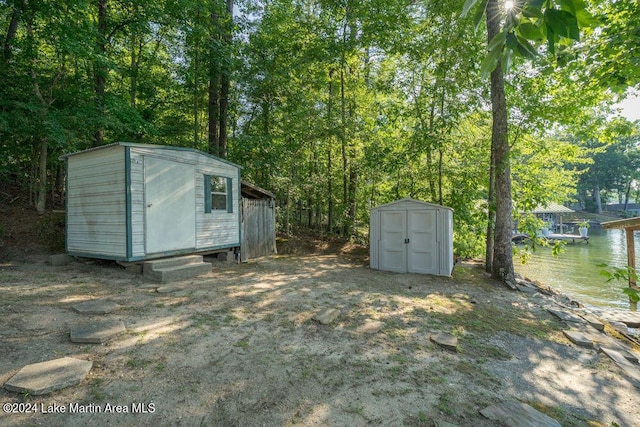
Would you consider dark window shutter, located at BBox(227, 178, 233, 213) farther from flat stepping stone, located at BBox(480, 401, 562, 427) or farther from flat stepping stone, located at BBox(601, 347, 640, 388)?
flat stepping stone, located at BBox(601, 347, 640, 388)

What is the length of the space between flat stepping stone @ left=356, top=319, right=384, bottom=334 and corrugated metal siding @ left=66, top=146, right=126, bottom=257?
452 cm

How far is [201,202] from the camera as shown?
6.93 m

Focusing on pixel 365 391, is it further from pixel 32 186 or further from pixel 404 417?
pixel 32 186

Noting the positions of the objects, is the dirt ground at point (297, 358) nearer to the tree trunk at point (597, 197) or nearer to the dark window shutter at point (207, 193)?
the dark window shutter at point (207, 193)

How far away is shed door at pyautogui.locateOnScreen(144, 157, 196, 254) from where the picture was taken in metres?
5.74

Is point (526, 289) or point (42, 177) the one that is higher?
point (42, 177)

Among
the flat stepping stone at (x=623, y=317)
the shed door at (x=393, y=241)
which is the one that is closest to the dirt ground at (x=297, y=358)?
the flat stepping stone at (x=623, y=317)

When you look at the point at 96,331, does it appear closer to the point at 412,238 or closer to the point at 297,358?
the point at 297,358

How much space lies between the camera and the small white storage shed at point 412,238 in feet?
22.9

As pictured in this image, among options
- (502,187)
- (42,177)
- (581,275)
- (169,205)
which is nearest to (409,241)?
(502,187)

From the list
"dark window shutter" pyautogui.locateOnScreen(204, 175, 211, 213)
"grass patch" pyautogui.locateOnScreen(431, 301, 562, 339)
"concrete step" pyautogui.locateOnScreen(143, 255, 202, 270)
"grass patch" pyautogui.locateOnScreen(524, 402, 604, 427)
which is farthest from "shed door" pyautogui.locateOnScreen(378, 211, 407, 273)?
"grass patch" pyautogui.locateOnScreen(524, 402, 604, 427)

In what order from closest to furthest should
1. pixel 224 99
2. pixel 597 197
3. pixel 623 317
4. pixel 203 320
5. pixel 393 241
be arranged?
pixel 203 320
pixel 623 317
pixel 393 241
pixel 224 99
pixel 597 197

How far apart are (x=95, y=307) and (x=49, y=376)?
5.58 feet

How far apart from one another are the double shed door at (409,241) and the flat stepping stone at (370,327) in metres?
3.70
